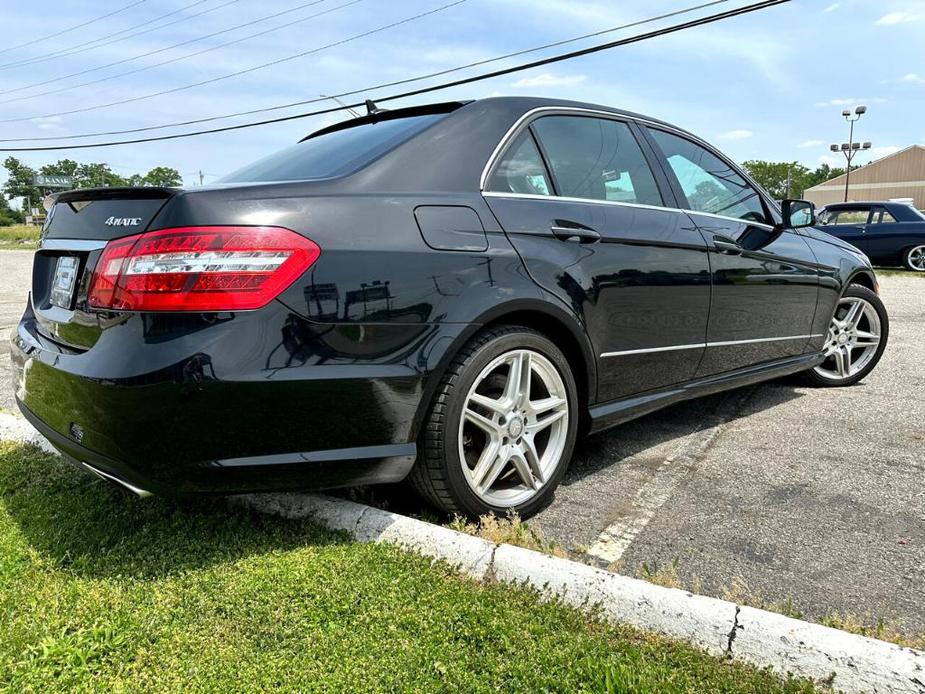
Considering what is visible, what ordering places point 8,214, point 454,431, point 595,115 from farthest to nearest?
point 8,214, point 595,115, point 454,431

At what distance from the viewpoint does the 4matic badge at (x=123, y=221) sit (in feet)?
6.79

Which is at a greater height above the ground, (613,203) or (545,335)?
(613,203)

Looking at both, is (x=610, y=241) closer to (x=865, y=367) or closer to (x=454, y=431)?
(x=454, y=431)

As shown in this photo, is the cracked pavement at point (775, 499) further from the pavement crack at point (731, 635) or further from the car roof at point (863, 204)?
the car roof at point (863, 204)

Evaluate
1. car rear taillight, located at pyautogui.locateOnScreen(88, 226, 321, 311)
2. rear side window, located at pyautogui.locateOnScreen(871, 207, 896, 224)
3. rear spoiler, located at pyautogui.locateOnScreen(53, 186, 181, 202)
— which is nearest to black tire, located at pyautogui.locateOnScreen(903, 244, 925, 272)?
rear side window, located at pyautogui.locateOnScreen(871, 207, 896, 224)

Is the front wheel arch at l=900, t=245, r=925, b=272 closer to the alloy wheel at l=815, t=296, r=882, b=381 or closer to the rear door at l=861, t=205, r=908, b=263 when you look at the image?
the rear door at l=861, t=205, r=908, b=263

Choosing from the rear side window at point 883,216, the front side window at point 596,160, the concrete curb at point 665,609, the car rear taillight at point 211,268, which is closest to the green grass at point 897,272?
the rear side window at point 883,216

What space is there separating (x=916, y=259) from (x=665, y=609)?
54.7 feet

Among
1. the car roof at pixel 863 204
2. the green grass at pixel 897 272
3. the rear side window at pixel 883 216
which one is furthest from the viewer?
the rear side window at pixel 883 216

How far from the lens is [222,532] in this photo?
93.3 inches

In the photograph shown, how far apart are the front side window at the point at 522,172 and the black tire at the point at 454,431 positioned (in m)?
0.54

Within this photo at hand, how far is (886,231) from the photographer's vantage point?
15.3 meters

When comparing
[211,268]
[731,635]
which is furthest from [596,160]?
[731,635]

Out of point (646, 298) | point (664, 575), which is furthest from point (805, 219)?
point (664, 575)
